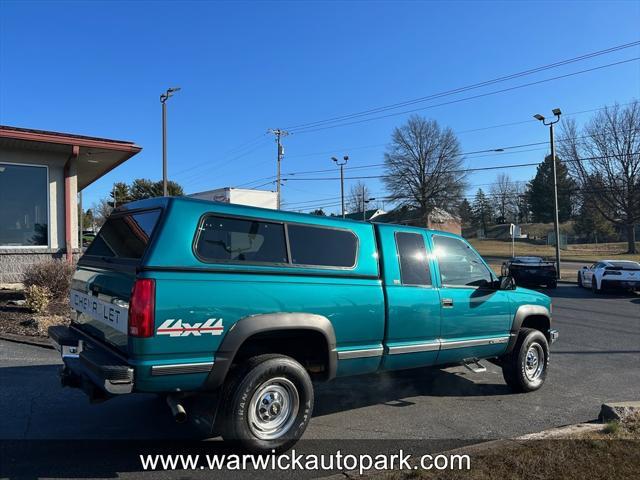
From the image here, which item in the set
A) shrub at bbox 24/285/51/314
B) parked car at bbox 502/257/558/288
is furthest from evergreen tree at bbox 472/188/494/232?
shrub at bbox 24/285/51/314

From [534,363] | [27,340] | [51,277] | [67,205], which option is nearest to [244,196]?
[67,205]

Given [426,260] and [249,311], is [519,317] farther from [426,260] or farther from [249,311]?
[249,311]

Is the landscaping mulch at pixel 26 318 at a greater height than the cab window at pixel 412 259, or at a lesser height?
lesser

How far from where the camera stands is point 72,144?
12188mm

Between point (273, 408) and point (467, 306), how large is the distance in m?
2.46

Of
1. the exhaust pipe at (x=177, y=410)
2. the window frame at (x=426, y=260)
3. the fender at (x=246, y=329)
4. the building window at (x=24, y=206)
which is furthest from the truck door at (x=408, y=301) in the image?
the building window at (x=24, y=206)

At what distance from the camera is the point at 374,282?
4.68 metres

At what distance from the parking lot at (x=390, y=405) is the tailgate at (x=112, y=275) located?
0.95m

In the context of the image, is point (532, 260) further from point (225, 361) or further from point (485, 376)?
point (225, 361)

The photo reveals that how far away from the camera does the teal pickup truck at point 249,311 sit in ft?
11.7

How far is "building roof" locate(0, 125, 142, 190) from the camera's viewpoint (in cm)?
1138

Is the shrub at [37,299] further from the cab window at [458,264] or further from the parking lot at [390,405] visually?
the cab window at [458,264]

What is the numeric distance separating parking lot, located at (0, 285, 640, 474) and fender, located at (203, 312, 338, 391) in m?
1.09

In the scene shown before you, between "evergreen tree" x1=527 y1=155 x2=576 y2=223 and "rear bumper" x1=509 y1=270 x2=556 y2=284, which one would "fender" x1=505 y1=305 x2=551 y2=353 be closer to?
"rear bumper" x1=509 y1=270 x2=556 y2=284
